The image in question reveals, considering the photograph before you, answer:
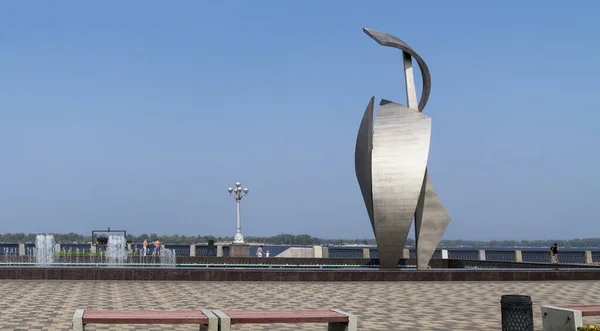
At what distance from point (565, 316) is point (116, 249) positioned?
35884mm

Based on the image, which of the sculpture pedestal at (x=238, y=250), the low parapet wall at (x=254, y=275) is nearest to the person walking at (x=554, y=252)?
the low parapet wall at (x=254, y=275)

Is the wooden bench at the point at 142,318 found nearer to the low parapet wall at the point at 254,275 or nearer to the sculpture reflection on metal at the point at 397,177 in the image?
the low parapet wall at the point at 254,275

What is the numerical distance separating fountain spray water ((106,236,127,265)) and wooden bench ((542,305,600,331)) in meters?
31.7

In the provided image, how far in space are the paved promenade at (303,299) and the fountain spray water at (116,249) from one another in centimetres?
Result: 2121

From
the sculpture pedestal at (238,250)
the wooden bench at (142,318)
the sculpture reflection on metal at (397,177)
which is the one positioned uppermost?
the sculpture reflection on metal at (397,177)

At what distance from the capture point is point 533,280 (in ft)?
62.3

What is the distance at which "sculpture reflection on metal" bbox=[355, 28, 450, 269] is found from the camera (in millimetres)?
21328

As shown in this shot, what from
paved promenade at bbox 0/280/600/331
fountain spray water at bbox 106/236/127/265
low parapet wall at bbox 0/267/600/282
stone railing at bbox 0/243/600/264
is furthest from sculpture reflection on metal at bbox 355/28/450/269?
fountain spray water at bbox 106/236/127/265

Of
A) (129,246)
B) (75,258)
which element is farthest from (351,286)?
(129,246)

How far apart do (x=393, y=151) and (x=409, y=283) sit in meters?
4.71

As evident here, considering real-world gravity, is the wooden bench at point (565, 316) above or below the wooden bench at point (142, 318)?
below

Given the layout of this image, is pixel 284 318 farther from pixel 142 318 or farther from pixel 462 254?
pixel 462 254

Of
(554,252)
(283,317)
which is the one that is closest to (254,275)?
(283,317)

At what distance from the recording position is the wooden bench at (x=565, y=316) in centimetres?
800
